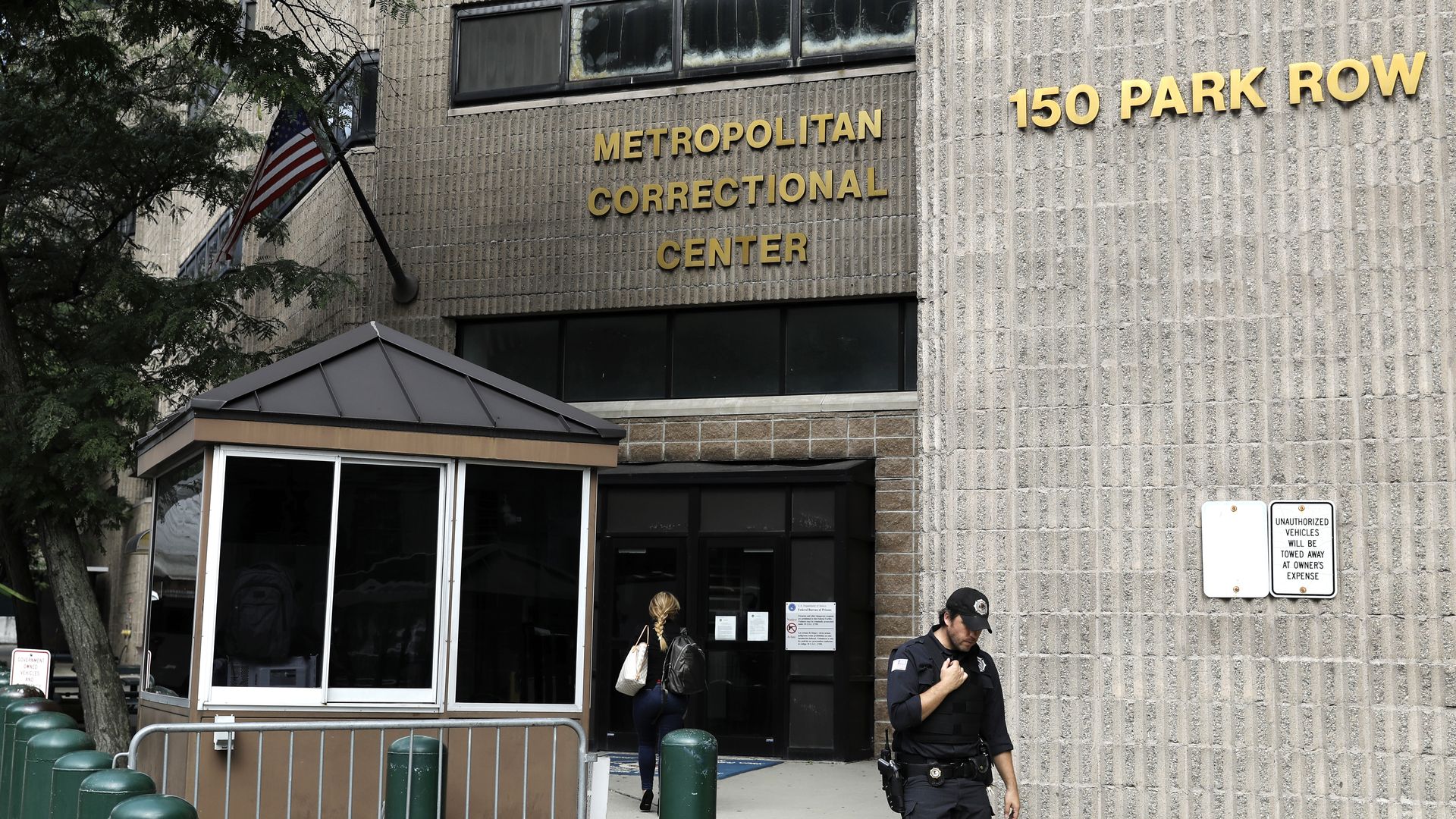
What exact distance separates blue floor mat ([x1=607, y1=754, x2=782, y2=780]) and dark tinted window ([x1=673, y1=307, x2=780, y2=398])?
3793 mm

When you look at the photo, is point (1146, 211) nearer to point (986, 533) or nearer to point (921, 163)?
point (921, 163)

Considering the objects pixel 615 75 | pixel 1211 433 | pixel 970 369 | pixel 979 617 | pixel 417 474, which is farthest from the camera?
pixel 615 75

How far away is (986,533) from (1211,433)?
4.45 ft

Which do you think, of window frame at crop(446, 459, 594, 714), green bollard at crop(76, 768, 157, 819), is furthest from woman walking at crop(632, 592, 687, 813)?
green bollard at crop(76, 768, 157, 819)

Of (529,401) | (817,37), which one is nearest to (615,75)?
(817,37)

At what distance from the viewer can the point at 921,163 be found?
8992mm

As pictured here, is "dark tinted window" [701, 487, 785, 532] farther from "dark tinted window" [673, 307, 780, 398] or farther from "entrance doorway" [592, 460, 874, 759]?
"dark tinted window" [673, 307, 780, 398]

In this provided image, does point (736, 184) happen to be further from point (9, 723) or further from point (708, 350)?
point (9, 723)

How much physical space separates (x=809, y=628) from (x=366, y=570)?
665 centimetres

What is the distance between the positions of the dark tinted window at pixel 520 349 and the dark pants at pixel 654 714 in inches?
236

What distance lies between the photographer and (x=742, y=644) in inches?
600

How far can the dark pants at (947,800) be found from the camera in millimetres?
6547

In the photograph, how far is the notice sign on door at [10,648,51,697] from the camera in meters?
11.7

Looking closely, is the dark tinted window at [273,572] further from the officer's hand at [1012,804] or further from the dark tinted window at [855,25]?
the dark tinted window at [855,25]
